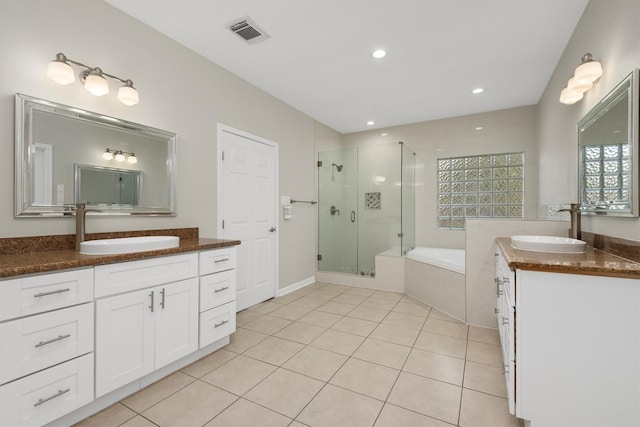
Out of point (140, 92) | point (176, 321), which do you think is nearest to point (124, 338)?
point (176, 321)

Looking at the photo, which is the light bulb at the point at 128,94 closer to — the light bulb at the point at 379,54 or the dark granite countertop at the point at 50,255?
the dark granite countertop at the point at 50,255

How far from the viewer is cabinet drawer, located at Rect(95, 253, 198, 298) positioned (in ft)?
4.94

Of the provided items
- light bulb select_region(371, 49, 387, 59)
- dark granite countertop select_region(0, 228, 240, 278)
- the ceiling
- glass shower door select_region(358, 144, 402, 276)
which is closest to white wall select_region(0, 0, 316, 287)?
dark granite countertop select_region(0, 228, 240, 278)

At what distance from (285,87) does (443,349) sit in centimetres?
308

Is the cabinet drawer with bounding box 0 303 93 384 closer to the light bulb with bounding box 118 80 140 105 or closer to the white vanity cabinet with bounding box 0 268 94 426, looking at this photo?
the white vanity cabinet with bounding box 0 268 94 426

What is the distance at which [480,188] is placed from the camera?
4.20m

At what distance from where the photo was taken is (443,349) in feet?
7.32

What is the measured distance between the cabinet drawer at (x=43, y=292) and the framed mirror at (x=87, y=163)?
1.93 ft

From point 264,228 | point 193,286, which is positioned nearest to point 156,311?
point 193,286

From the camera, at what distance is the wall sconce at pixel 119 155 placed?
1.98m

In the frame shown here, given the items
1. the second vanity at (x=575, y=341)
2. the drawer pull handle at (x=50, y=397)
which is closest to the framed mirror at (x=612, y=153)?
the second vanity at (x=575, y=341)

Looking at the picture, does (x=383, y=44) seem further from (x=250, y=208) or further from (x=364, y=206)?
(x=364, y=206)

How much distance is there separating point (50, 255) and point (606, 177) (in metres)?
3.17

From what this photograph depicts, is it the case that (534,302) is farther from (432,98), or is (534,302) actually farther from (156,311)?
(432,98)
